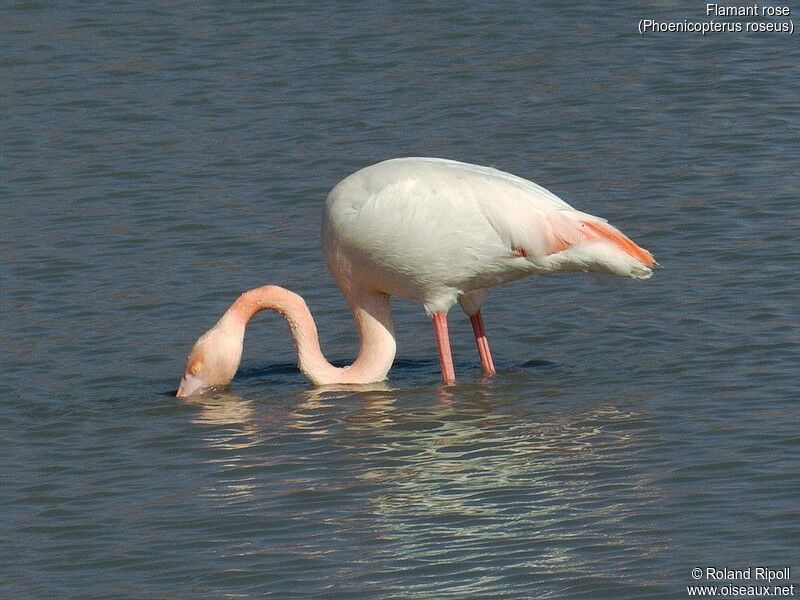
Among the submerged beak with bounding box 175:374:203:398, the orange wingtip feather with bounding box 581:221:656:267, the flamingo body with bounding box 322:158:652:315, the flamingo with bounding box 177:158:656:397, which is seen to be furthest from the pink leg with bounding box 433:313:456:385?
the submerged beak with bounding box 175:374:203:398

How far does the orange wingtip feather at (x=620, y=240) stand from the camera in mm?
9234

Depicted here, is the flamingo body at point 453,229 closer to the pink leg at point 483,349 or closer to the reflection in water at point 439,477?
the pink leg at point 483,349

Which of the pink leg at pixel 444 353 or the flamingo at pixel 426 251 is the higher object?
the flamingo at pixel 426 251

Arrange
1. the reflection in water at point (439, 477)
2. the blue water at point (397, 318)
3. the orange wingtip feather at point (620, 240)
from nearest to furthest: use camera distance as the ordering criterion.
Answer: the reflection in water at point (439, 477) → the blue water at point (397, 318) → the orange wingtip feather at point (620, 240)

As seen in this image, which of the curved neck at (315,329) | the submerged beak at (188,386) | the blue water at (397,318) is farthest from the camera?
the curved neck at (315,329)

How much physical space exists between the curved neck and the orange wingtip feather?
1.34 m

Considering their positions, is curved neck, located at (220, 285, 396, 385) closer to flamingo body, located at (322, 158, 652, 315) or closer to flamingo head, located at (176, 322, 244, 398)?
flamingo head, located at (176, 322, 244, 398)

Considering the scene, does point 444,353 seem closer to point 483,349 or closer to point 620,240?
point 483,349

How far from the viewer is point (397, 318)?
11.1 meters

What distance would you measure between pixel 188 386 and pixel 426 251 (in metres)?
1.55

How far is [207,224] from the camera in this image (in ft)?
40.0

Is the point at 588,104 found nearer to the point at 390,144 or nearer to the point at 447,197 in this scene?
the point at 390,144

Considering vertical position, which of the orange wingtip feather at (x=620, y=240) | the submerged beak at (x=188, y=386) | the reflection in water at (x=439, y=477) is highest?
the orange wingtip feather at (x=620, y=240)

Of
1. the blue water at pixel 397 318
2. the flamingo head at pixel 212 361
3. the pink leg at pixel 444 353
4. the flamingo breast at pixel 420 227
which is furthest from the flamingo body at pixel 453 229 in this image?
the flamingo head at pixel 212 361
